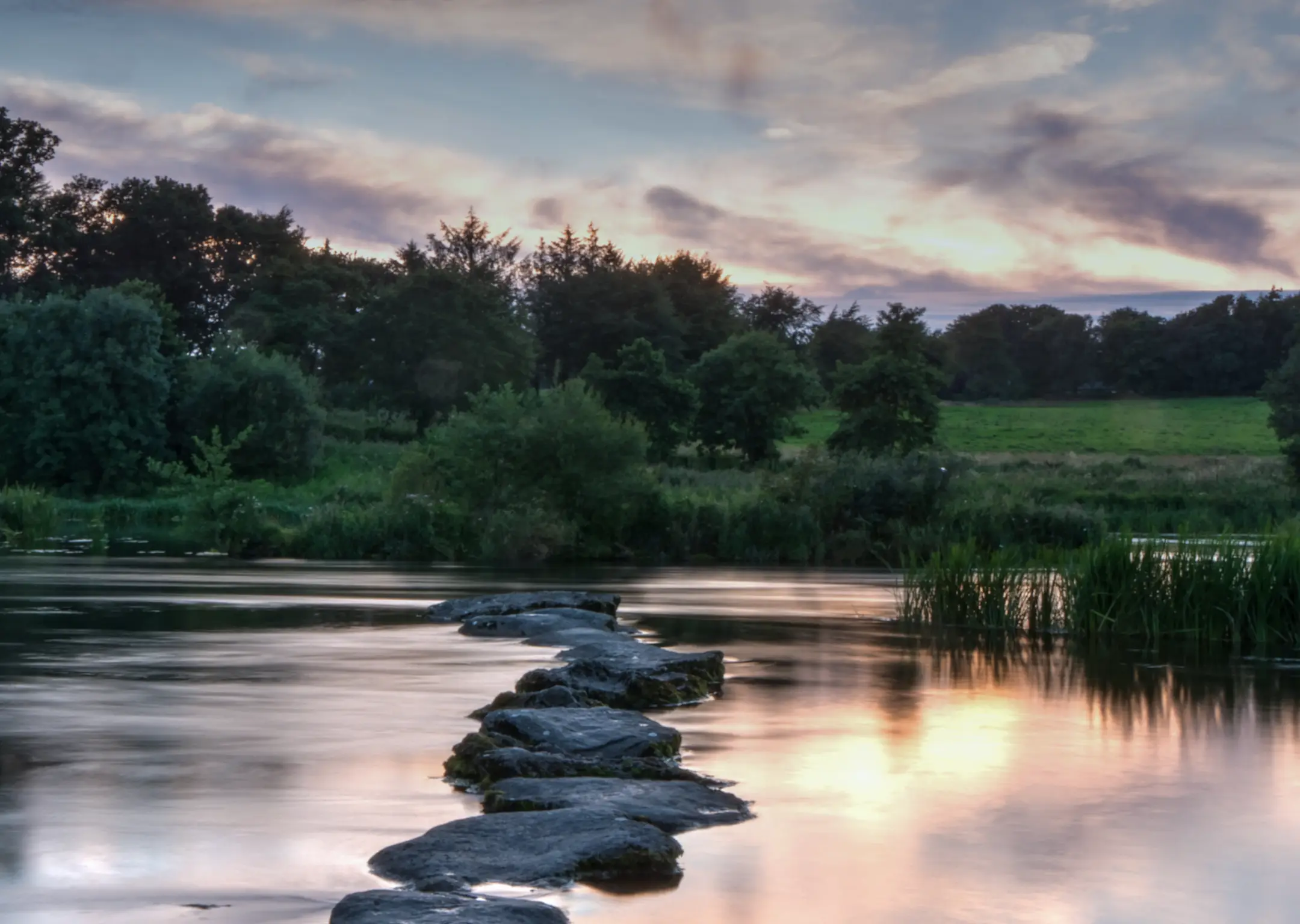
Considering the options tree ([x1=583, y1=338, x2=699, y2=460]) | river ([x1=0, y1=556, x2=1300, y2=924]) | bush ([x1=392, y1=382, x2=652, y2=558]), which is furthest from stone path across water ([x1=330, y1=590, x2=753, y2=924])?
tree ([x1=583, y1=338, x2=699, y2=460])

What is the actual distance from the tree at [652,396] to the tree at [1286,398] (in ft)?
78.9

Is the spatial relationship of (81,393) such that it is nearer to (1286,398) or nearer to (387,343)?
(387,343)

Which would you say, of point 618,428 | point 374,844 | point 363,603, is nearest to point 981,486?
point 618,428

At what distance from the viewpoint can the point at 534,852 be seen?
28.6 feet

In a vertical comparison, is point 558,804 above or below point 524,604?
below

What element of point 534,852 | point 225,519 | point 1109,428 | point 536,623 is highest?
point 1109,428

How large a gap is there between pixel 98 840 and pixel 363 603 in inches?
784

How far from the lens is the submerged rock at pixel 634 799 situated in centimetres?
986

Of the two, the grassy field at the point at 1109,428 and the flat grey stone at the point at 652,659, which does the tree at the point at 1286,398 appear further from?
the flat grey stone at the point at 652,659

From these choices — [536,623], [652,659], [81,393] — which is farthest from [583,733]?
[81,393]

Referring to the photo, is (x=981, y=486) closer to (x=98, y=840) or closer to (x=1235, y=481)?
(x=1235, y=481)

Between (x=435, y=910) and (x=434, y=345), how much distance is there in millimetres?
70103

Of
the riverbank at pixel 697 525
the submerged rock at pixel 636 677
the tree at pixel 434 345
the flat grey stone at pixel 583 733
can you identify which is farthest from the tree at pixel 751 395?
the flat grey stone at pixel 583 733

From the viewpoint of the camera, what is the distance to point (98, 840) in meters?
9.38
